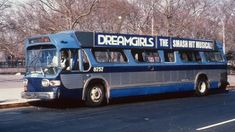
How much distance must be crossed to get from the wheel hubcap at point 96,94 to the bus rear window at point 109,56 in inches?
42.0

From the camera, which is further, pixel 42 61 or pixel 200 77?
pixel 200 77

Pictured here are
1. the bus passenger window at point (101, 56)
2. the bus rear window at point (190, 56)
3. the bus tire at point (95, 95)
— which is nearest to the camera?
the bus tire at point (95, 95)

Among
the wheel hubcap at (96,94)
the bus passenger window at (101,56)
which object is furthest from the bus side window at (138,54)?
the wheel hubcap at (96,94)

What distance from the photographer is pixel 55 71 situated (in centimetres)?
1636

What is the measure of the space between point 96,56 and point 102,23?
27.2m

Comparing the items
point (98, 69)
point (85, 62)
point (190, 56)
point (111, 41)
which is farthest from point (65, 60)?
point (190, 56)

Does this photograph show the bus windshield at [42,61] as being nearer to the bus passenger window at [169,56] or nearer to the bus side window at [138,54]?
the bus side window at [138,54]

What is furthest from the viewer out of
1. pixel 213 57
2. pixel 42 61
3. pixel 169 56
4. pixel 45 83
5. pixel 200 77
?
pixel 213 57

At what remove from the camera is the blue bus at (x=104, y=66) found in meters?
16.5

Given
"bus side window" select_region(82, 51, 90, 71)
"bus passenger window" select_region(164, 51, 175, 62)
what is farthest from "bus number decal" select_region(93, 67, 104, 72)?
"bus passenger window" select_region(164, 51, 175, 62)

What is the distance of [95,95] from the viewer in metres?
17.3

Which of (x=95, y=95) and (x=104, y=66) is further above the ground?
(x=104, y=66)

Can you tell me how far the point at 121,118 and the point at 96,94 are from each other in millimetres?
3826

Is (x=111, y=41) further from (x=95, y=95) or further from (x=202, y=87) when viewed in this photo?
(x=202, y=87)
